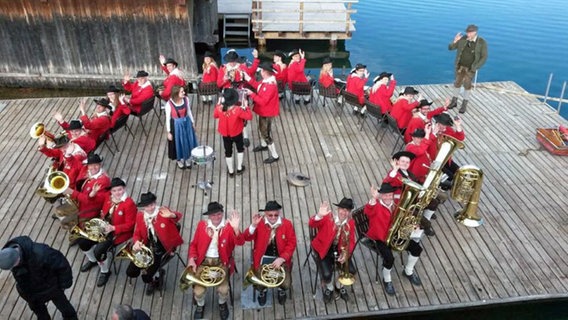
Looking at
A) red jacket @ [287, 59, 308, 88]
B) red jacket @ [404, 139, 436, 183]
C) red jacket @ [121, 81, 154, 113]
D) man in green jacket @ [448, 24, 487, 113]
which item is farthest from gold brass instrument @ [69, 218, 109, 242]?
man in green jacket @ [448, 24, 487, 113]

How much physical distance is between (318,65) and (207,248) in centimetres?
1589

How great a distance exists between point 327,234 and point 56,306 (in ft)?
12.7

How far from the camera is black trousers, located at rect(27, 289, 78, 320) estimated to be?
5371mm

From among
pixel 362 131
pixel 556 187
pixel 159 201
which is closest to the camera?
pixel 159 201

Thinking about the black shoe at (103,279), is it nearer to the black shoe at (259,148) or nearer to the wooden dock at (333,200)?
the wooden dock at (333,200)

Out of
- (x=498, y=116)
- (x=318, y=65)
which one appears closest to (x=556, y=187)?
(x=498, y=116)

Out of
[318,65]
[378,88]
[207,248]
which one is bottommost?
[318,65]

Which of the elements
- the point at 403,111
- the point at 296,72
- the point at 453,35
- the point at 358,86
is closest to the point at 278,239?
the point at 403,111

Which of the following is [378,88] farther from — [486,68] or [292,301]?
[486,68]

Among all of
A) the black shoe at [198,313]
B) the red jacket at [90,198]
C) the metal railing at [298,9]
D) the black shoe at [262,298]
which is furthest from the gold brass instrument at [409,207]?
the metal railing at [298,9]

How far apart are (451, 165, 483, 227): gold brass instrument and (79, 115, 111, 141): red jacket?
23.9 ft

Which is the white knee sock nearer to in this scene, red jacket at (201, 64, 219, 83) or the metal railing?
red jacket at (201, 64, 219, 83)

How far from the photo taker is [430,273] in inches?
272

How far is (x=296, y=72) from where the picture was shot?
11.5 meters
